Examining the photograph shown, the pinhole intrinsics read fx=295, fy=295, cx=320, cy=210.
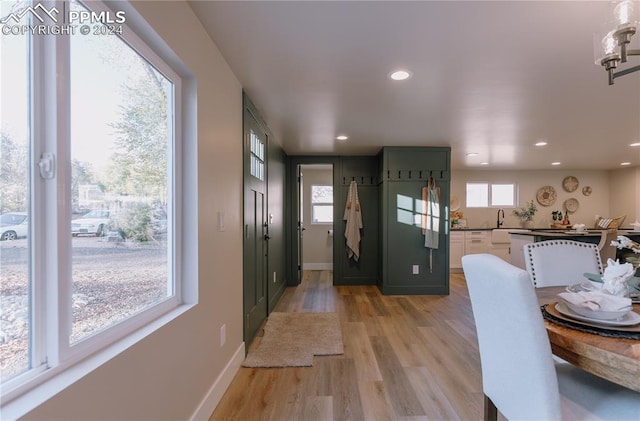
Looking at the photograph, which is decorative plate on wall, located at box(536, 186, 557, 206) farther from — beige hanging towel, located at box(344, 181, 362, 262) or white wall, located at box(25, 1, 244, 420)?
white wall, located at box(25, 1, 244, 420)

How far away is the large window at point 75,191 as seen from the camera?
0.77 metres

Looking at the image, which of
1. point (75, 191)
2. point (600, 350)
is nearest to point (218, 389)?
point (75, 191)

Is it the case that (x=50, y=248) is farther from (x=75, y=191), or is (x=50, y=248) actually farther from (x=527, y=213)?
(x=527, y=213)

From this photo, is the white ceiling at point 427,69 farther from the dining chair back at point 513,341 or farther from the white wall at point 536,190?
the white wall at point 536,190

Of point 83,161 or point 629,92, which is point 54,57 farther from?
point 629,92

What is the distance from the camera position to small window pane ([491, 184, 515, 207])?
6691mm

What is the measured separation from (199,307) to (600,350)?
1713 mm

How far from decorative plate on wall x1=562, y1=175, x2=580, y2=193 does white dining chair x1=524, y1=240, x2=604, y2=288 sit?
226 inches

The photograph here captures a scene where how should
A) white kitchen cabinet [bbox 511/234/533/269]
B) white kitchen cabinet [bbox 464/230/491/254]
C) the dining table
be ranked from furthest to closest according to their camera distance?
1. white kitchen cabinet [bbox 464/230/491/254]
2. white kitchen cabinet [bbox 511/234/533/269]
3. the dining table

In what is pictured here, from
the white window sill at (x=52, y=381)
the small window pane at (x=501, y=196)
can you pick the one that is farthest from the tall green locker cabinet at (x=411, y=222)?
the white window sill at (x=52, y=381)

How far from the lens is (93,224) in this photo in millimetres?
1013

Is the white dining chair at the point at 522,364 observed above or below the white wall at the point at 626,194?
below

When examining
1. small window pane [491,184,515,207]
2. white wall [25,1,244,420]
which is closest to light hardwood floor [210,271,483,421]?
white wall [25,1,244,420]

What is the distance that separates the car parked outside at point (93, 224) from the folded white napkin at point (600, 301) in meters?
1.87
